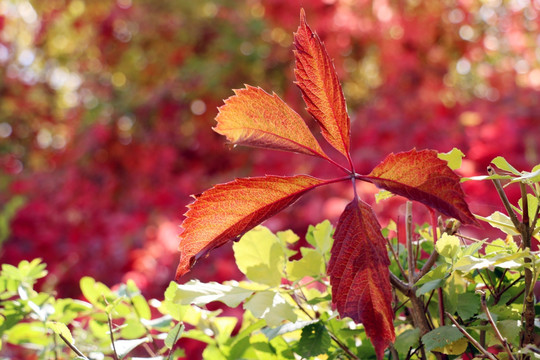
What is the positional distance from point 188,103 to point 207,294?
454 centimetres

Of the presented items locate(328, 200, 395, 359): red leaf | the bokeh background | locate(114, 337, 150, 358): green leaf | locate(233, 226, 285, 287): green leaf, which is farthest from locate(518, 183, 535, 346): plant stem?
the bokeh background

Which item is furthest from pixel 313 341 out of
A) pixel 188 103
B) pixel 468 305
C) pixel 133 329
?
pixel 188 103

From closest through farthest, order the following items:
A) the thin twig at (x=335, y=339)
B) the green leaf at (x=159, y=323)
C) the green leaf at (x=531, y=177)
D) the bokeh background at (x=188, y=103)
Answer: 1. the green leaf at (x=531, y=177)
2. the thin twig at (x=335, y=339)
3. the green leaf at (x=159, y=323)
4. the bokeh background at (x=188, y=103)

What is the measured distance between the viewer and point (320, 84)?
0.50 metres

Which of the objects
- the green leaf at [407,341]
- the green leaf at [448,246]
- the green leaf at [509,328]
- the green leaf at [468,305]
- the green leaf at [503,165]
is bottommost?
the green leaf at [509,328]

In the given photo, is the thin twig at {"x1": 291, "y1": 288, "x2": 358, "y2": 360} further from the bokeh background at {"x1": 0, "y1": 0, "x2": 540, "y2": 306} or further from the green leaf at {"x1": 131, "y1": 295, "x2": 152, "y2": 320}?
the bokeh background at {"x1": 0, "y1": 0, "x2": 540, "y2": 306}

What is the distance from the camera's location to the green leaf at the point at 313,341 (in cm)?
56

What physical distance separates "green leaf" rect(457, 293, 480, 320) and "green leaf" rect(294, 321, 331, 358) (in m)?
0.12

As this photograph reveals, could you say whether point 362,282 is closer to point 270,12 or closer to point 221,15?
point 270,12

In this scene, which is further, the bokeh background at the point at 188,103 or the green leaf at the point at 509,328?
the bokeh background at the point at 188,103

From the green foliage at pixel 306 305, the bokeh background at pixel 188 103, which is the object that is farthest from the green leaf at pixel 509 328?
the bokeh background at pixel 188 103

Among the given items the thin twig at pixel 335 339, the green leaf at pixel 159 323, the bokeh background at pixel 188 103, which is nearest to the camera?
the thin twig at pixel 335 339

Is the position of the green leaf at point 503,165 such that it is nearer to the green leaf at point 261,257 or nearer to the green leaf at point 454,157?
the green leaf at point 454,157

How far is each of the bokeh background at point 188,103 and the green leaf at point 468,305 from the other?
5.80 feet
